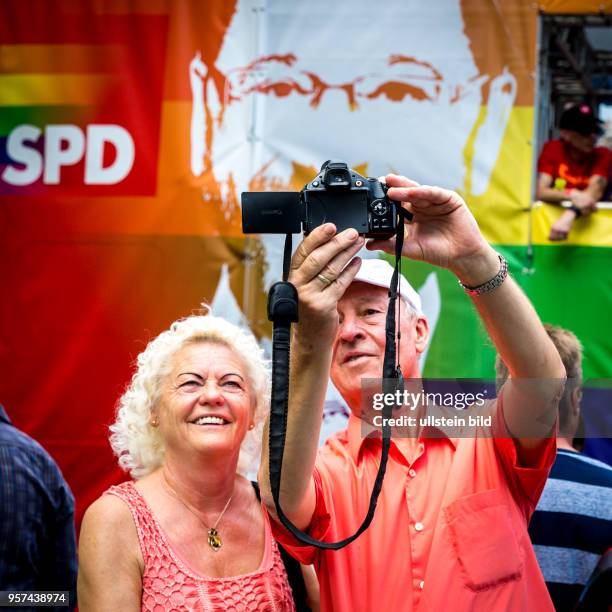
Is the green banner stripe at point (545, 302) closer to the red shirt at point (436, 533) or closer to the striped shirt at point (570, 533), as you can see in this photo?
the striped shirt at point (570, 533)

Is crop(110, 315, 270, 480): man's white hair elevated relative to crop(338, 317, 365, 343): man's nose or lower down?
lower down

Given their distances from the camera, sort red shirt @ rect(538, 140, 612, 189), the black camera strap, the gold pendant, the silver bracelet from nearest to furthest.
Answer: the black camera strap, the silver bracelet, the gold pendant, red shirt @ rect(538, 140, 612, 189)

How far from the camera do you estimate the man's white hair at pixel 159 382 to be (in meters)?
2.43

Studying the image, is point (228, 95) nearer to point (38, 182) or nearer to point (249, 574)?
point (38, 182)

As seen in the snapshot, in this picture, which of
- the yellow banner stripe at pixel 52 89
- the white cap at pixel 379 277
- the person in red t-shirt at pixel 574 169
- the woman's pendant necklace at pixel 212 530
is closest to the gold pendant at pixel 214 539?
the woman's pendant necklace at pixel 212 530

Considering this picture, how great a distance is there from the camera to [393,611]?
5.59 feet

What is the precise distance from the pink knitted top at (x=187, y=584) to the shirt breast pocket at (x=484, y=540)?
1.80ft

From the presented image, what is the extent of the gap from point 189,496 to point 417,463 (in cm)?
Answer: 66

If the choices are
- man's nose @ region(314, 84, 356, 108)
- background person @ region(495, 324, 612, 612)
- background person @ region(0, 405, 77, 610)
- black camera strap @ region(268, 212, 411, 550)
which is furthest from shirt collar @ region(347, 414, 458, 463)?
man's nose @ region(314, 84, 356, 108)

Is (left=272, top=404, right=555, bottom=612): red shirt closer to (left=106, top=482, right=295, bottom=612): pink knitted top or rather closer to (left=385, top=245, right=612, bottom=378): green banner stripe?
(left=106, top=482, right=295, bottom=612): pink knitted top

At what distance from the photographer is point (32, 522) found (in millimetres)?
2438

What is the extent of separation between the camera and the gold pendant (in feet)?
7.10

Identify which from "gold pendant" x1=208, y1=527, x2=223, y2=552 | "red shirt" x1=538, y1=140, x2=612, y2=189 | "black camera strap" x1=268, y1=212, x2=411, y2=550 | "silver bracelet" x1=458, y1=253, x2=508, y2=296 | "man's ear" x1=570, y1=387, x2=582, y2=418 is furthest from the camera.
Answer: "red shirt" x1=538, y1=140, x2=612, y2=189

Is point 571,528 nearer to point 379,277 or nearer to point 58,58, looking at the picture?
point 379,277
